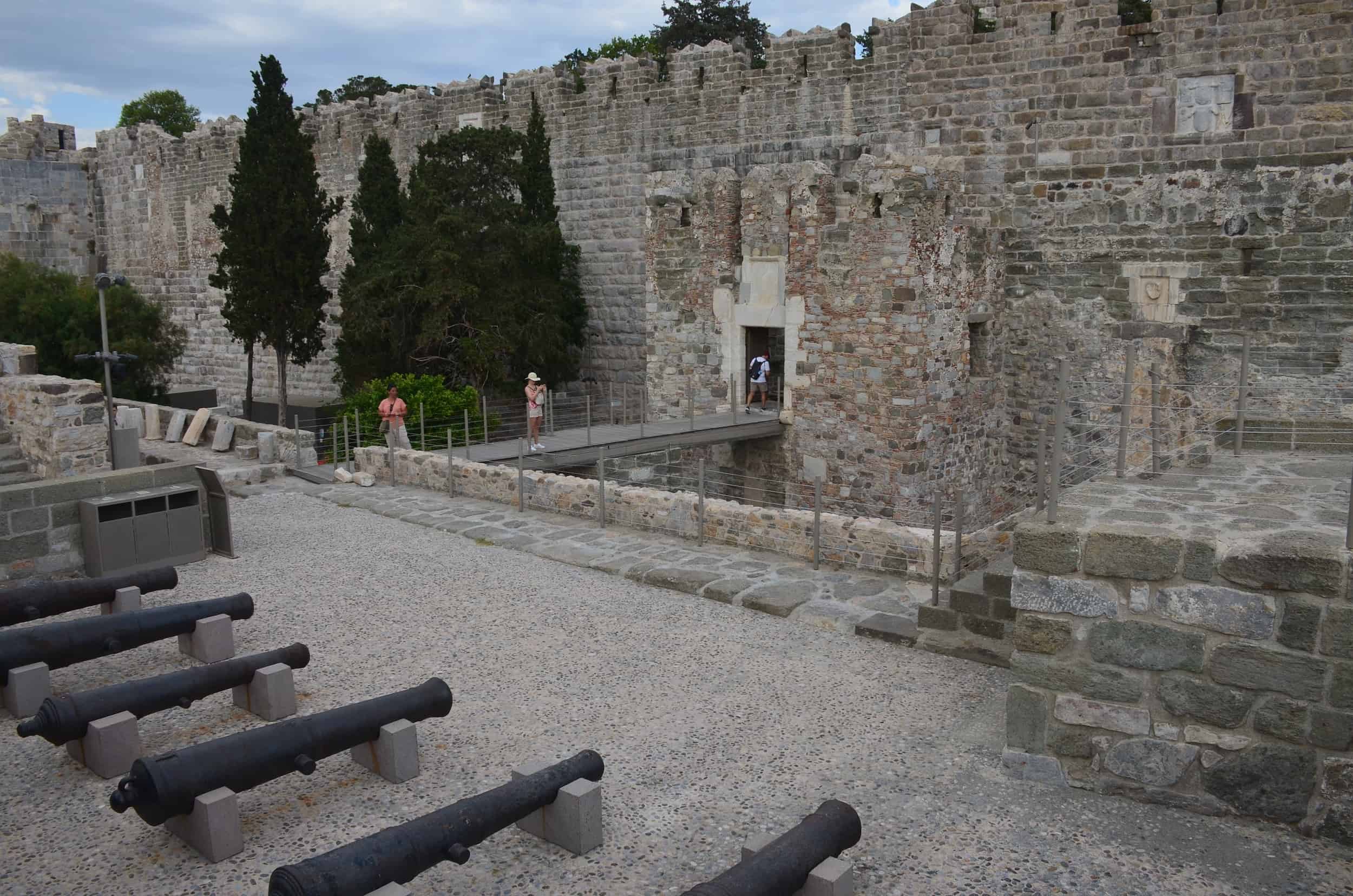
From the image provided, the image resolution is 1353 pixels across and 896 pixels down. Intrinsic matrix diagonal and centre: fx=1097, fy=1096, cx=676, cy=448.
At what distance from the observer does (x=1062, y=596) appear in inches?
181

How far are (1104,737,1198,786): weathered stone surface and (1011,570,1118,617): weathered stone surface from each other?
56 cm

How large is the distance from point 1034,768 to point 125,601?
5.45 meters

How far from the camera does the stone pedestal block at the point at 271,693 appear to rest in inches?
218

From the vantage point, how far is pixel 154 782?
399 cm

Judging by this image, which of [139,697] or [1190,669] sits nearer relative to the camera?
[1190,669]

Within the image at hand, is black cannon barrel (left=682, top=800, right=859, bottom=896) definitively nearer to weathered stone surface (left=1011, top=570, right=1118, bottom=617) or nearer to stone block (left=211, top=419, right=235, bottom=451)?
weathered stone surface (left=1011, top=570, right=1118, bottom=617)

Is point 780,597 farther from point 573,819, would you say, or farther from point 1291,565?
point 1291,565

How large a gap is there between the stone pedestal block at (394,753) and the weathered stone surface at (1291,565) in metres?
3.48

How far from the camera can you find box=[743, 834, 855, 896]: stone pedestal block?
3.74 metres

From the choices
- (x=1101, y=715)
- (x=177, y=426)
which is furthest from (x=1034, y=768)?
(x=177, y=426)

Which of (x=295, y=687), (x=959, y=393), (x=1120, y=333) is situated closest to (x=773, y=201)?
(x=959, y=393)

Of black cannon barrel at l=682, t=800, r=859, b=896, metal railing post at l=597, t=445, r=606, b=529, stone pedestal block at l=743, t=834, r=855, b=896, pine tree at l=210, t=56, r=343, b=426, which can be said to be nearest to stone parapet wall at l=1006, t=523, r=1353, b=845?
black cannon barrel at l=682, t=800, r=859, b=896

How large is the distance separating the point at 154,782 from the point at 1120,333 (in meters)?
11.2

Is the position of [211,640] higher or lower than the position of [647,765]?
higher
